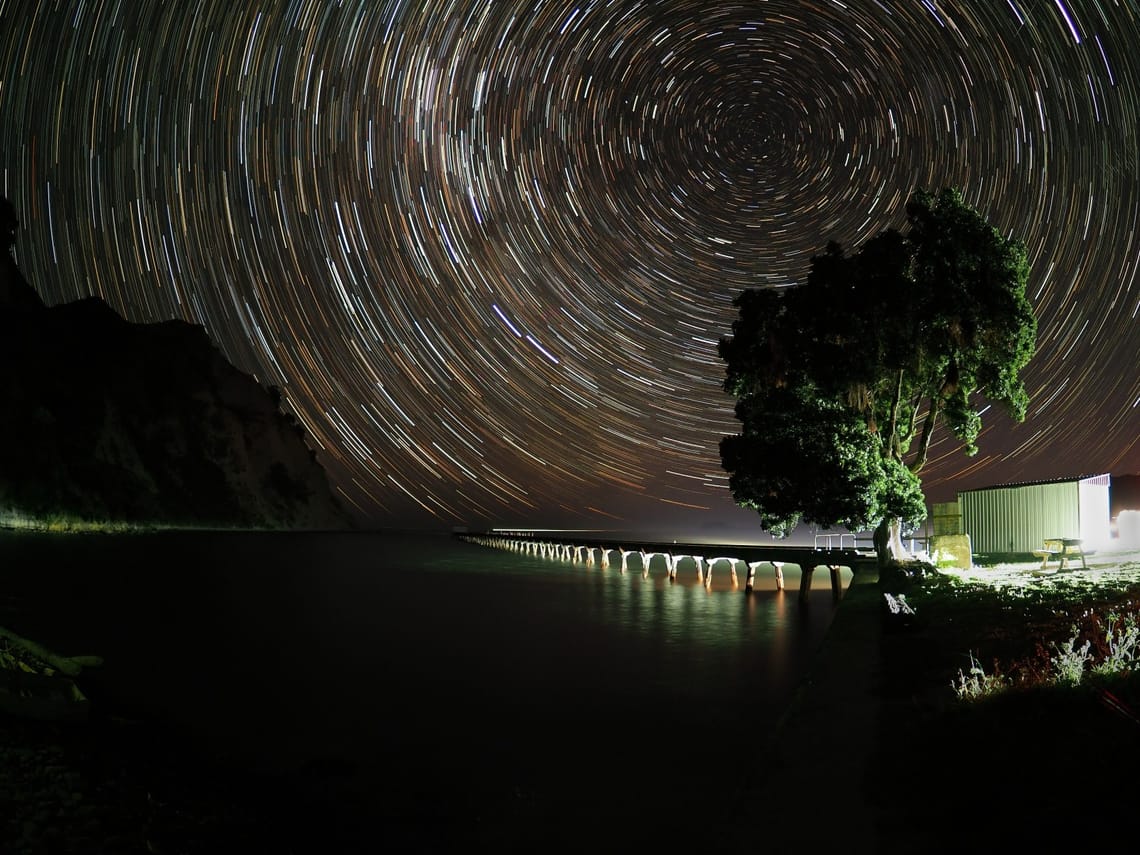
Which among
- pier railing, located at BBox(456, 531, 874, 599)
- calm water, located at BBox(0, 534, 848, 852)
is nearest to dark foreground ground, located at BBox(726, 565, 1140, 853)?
calm water, located at BBox(0, 534, 848, 852)

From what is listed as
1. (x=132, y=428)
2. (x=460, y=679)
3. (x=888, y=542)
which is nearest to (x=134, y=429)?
(x=132, y=428)

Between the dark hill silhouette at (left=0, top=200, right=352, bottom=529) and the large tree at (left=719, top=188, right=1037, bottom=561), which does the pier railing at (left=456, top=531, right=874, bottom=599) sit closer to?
the large tree at (left=719, top=188, right=1037, bottom=561)

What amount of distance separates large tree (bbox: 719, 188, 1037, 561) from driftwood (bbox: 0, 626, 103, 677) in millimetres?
22591

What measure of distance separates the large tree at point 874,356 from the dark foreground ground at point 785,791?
13867mm

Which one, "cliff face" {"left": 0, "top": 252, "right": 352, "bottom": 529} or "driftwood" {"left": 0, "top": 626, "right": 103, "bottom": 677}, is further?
"cliff face" {"left": 0, "top": 252, "right": 352, "bottom": 529}

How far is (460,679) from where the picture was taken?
2319 cm

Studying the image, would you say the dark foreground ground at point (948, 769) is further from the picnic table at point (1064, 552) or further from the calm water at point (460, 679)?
the picnic table at point (1064, 552)

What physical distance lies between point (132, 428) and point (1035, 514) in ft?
413

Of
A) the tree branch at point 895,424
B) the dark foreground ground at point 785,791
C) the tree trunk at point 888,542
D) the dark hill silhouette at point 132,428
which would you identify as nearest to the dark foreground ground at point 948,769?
the dark foreground ground at point 785,791

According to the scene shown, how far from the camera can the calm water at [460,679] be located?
523 inches

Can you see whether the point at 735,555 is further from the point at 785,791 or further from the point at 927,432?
the point at 785,791

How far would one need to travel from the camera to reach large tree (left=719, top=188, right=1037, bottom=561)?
96.0ft

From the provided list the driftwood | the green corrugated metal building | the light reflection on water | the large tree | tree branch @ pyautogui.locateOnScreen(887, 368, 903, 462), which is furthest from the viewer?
the green corrugated metal building

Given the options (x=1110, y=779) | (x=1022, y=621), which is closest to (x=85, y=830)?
(x=1110, y=779)
